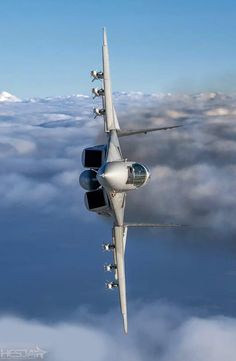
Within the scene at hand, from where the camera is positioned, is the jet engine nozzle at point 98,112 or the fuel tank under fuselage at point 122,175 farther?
the jet engine nozzle at point 98,112

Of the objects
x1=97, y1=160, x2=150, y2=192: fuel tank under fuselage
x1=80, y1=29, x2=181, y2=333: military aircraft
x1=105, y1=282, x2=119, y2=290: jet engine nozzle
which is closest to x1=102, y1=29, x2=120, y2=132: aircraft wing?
x1=80, y1=29, x2=181, y2=333: military aircraft

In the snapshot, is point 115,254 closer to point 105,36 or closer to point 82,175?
point 82,175

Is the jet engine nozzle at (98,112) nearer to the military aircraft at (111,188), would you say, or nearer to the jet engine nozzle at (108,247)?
the military aircraft at (111,188)

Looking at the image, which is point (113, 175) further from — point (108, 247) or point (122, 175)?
point (108, 247)

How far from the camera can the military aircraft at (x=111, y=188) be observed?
4441 centimetres

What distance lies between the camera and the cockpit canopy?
143ft

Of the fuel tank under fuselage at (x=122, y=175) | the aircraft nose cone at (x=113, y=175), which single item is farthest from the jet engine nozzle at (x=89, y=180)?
the aircraft nose cone at (x=113, y=175)

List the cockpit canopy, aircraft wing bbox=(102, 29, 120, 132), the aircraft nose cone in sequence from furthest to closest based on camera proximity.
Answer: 1. aircraft wing bbox=(102, 29, 120, 132)
2. the cockpit canopy
3. the aircraft nose cone

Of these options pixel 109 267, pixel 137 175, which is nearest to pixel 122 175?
pixel 137 175

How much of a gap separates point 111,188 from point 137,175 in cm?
303

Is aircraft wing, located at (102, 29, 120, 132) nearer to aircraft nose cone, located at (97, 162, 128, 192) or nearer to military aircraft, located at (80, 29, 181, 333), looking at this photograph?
military aircraft, located at (80, 29, 181, 333)

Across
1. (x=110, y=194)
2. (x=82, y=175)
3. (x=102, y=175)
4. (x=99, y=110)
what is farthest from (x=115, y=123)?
(x=102, y=175)

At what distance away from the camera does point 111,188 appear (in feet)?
139

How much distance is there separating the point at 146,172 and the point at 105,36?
17333 mm
